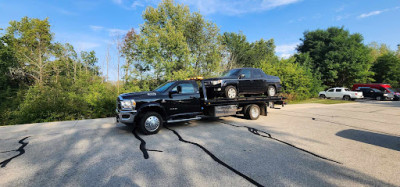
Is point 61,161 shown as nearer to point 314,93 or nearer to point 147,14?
point 147,14

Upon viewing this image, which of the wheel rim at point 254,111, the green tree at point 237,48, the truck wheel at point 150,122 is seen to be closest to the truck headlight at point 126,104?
the truck wheel at point 150,122

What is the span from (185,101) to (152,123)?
152 centimetres

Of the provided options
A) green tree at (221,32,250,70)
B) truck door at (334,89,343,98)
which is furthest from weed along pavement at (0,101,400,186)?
green tree at (221,32,250,70)

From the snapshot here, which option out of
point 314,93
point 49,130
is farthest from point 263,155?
point 314,93

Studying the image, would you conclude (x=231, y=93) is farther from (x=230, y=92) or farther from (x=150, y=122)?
(x=150, y=122)

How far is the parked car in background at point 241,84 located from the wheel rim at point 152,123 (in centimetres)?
259

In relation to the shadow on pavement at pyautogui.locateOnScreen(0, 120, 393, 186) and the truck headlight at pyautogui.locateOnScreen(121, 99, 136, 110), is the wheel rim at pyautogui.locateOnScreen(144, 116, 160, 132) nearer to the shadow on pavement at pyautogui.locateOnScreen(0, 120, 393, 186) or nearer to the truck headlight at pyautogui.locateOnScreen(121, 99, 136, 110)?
the shadow on pavement at pyautogui.locateOnScreen(0, 120, 393, 186)

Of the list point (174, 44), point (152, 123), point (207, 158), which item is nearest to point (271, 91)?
point (152, 123)

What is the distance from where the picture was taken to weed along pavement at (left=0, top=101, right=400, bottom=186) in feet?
9.68

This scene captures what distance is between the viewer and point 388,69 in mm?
35219

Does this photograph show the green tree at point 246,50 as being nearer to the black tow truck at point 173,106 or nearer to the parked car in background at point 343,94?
the parked car in background at point 343,94

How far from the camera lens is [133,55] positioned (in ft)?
74.0

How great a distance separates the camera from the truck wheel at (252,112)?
8.30 metres

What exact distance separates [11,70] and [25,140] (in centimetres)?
2759
